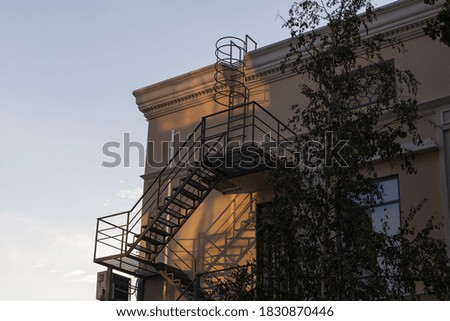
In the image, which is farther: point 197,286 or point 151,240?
point 151,240

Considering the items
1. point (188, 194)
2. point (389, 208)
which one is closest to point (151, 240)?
point (188, 194)

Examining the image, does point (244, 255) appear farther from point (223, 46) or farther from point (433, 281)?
point (433, 281)

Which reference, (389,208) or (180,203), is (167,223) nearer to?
(180,203)

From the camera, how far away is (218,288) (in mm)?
15367

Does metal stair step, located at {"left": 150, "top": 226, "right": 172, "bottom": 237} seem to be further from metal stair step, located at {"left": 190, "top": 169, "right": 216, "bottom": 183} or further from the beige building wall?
metal stair step, located at {"left": 190, "top": 169, "right": 216, "bottom": 183}

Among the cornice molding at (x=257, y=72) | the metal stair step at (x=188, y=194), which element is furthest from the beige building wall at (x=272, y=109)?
the metal stair step at (x=188, y=194)

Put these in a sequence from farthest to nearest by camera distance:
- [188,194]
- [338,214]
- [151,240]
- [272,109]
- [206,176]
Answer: [272,109], [206,176], [188,194], [151,240], [338,214]

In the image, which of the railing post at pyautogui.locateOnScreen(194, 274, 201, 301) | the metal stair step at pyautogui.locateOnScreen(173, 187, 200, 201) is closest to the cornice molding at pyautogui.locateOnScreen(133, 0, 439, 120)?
the metal stair step at pyautogui.locateOnScreen(173, 187, 200, 201)

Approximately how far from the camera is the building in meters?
19.2

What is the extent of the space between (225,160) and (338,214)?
20.8ft

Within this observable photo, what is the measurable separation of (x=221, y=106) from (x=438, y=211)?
7.42 metres
